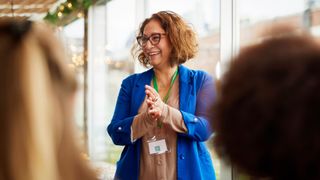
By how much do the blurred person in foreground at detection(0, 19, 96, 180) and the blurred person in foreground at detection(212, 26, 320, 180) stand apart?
0.25 metres

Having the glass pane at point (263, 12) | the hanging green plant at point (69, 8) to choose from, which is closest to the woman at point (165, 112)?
the glass pane at point (263, 12)

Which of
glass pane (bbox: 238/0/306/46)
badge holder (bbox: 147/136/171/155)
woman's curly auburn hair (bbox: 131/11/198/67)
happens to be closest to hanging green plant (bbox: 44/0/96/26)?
glass pane (bbox: 238/0/306/46)

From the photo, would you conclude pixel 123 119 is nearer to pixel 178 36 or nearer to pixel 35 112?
pixel 178 36

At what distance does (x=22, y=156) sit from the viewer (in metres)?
0.77

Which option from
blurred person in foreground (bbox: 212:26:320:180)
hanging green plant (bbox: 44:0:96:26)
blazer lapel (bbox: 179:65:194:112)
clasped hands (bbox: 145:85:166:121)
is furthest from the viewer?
hanging green plant (bbox: 44:0:96:26)

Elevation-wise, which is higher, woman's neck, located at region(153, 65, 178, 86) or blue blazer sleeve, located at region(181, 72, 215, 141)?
woman's neck, located at region(153, 65, 178, 86)

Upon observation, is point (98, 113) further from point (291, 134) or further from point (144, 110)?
point (291, 134)

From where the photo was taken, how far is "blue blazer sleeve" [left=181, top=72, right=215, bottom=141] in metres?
2.13

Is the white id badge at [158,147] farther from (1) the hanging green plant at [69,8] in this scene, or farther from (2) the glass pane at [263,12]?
(1) the hanging green plant at [69,8]

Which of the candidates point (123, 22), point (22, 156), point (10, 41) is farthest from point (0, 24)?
point (123, 22)

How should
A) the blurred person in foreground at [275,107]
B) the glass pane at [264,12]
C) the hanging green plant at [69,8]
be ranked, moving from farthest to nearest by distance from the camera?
the hanging green plant at [69,8]
the glass pane at [264,12]
the blurred person in foreground at [275,107]

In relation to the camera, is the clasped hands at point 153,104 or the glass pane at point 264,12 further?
the glass pane at point 264,12

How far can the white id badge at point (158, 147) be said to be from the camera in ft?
7.03

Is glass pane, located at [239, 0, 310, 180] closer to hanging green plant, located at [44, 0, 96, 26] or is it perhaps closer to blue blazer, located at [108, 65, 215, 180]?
blue blazer, located at [108, 65, 215, 180]
